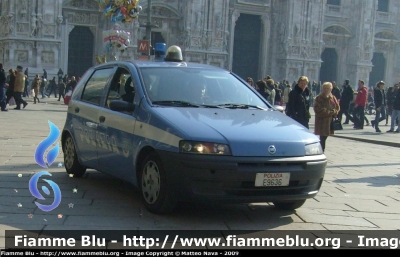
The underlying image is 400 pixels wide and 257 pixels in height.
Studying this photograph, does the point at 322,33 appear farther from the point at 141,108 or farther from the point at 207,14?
the point at 141,108

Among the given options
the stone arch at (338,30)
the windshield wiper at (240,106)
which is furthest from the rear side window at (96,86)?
the stone arch at (338,30)

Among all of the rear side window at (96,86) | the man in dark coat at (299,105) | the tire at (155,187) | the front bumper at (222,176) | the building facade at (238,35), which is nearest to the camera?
the front bumper at (222,176)

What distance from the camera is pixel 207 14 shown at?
36.7 metres

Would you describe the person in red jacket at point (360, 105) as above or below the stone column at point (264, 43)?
below

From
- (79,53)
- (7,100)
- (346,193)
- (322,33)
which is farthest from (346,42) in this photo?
(346,193)

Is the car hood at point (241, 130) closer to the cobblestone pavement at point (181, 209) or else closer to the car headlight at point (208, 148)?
the car headlight at point (208, 148)

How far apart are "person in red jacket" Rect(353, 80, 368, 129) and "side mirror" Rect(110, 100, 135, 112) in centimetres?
1592

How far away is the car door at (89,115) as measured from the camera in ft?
23.8

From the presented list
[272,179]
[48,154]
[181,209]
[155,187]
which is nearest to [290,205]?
[272,179]

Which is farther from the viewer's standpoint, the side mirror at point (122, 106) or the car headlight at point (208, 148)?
the side mirror at point (122, 106)

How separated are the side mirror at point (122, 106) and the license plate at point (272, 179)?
1688mm

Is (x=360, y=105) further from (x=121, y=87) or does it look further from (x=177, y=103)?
(x=177, y=103)

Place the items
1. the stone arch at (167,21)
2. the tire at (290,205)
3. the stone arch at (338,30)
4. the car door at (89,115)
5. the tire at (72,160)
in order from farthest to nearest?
1. the stone arch at (338,30)
2. the stone arch at (167,21)
3. the tire at (72,160)
4. the car door at (89,115)
5. the tire at (290,205)

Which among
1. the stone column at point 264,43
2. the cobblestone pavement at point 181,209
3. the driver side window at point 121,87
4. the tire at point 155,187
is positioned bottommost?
the cobblestone pavement at point 181,209
